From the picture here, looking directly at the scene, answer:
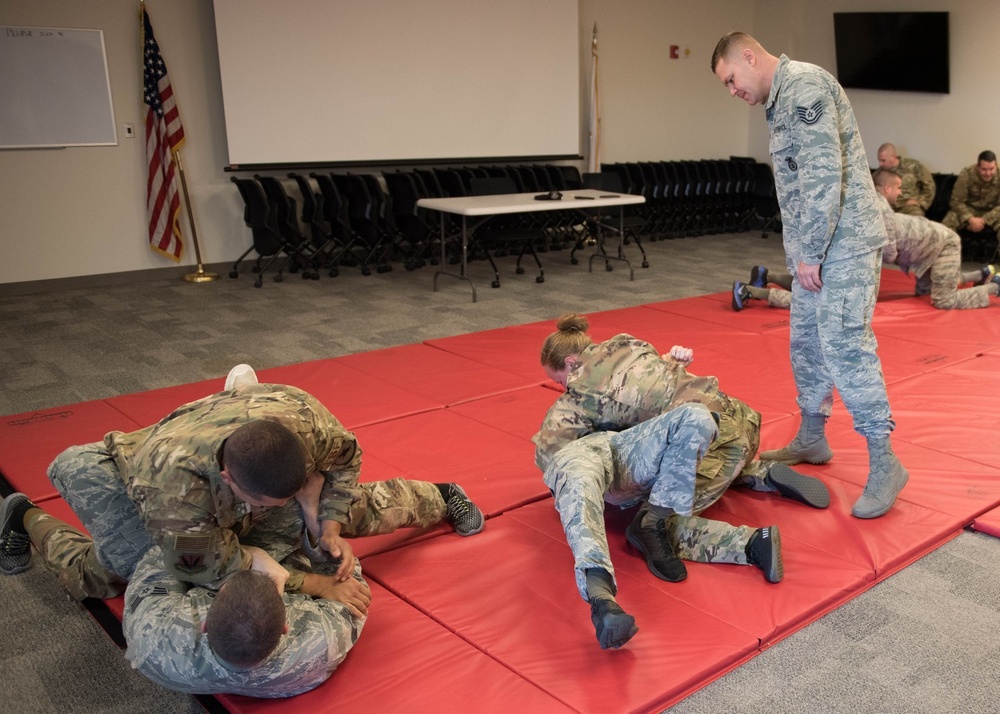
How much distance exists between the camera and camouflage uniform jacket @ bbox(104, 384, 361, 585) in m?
2.21

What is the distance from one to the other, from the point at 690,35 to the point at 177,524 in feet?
35.6

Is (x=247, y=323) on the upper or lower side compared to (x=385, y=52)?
lower

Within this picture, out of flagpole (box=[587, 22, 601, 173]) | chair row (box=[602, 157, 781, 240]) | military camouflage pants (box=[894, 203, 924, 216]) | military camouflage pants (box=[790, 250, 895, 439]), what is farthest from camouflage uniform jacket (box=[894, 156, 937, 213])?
military camouflage pants (box=[790, 250, 895, 439])

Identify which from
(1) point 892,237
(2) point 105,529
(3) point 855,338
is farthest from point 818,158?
(1) point 892,237

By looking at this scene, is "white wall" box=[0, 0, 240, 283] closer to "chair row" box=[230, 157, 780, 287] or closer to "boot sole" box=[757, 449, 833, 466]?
"chair row" box=[230, 157, 780, 287]

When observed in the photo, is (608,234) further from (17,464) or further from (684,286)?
(17,464)

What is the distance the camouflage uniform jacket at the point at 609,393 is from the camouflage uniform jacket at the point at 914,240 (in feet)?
12.3

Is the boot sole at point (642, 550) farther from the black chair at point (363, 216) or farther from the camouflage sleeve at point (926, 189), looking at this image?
the camouflage sleeve at point (926, 189)

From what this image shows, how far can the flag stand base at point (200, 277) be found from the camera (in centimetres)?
829

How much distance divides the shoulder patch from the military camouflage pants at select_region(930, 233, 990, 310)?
382 cm

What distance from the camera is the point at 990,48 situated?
9438 mm

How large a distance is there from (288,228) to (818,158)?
597cm

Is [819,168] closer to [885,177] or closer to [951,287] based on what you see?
[885,177]

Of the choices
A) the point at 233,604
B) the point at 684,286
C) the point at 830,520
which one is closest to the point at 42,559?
the point at 233,604
